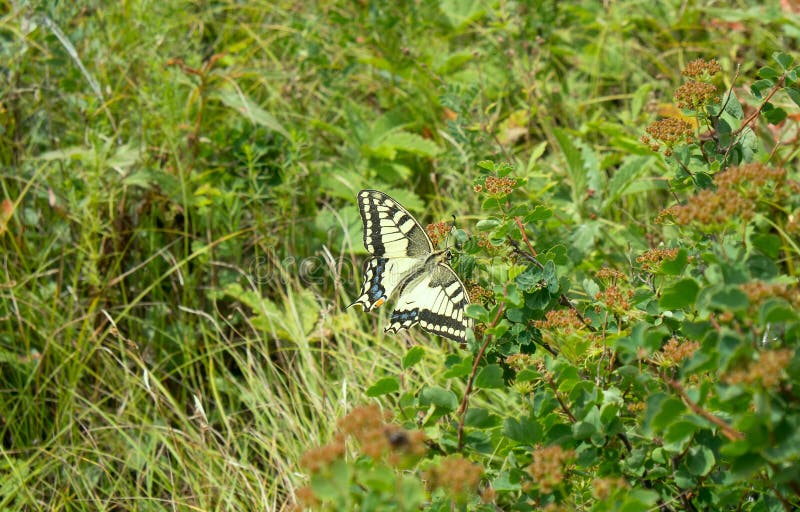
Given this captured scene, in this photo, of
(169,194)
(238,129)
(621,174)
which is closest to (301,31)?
(238,129)

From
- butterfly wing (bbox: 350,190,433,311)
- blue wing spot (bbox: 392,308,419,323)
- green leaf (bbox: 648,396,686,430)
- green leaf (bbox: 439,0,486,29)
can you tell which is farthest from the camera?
green leaf (bbox: 439,0,486,29)

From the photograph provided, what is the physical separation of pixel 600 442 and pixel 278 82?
2647 millimetres

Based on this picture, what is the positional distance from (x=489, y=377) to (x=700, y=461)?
376mm

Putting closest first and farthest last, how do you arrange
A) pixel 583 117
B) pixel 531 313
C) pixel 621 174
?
pixel 531 313 < pixel 621 174 < pixel 583 117

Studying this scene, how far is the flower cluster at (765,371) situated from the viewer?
1.06 meters

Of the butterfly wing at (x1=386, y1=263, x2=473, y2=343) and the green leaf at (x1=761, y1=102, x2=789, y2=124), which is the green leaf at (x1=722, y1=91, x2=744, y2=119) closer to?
the green leaf at (x1=761, y1=102, x2=789, y2=124)

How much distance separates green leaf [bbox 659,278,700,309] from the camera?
132 cm

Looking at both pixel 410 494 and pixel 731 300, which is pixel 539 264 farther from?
pixel 410 494

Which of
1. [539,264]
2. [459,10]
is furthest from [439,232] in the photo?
[459,10]

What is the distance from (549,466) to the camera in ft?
4.15

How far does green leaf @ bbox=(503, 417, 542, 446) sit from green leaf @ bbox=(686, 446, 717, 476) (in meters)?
0.25

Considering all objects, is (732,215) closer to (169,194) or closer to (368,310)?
(368,310)

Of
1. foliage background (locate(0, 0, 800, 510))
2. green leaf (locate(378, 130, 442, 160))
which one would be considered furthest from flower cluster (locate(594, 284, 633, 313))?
green leaf (locate(378, 130, 442, 160))

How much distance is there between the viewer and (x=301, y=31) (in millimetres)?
3668
